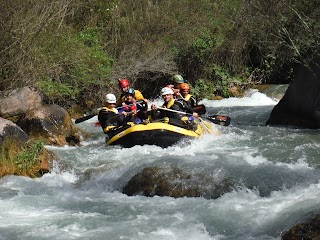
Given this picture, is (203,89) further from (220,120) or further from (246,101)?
(220,120)

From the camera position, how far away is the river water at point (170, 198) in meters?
6.30

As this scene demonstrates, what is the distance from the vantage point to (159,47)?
17.8 meters

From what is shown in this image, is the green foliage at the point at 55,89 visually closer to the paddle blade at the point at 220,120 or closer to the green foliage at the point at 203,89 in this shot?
the paddle blade at the point at 220,120

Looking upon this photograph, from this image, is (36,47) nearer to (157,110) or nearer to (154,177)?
(157,110)

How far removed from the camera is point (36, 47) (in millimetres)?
12281

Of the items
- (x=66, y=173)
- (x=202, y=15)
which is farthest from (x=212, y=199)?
(x=202, y=15)

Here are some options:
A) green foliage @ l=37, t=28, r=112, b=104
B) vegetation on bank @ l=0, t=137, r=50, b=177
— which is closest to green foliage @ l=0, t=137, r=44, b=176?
vegetation on bank @ l=0, t=137, r=50, b=177

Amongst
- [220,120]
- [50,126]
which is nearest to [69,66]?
[50,126]

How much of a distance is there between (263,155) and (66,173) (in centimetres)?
315

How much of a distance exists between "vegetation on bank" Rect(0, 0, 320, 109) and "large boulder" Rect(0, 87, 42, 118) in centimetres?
41

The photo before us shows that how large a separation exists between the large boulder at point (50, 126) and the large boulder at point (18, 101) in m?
0.72

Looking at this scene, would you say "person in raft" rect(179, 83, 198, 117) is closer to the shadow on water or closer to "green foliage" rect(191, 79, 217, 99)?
the shadow on water

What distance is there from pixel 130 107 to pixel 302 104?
382cm

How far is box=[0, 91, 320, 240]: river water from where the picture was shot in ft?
20.7
